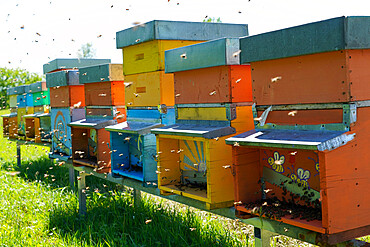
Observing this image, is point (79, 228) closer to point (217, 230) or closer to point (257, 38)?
point (217, 230)

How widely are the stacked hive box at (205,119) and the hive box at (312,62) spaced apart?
32 cm

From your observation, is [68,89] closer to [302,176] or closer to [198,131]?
[198,131]

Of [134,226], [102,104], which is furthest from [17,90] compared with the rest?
[134,226]

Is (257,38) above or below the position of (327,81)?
above

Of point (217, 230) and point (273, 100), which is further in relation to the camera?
point (217, 230)

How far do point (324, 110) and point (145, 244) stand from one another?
3.20 m

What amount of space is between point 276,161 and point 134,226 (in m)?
3.31

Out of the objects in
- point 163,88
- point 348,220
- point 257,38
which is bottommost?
point 348,220

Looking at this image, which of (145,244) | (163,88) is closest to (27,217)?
(145,244)

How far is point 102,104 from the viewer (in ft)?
19.1

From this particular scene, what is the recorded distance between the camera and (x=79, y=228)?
19.6 feet

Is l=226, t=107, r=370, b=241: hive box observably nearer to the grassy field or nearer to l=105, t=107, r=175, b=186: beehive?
l=105, t=107, r=175, b=186: beehive

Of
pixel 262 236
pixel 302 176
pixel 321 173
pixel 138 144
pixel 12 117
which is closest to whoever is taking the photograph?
pixel 321 173

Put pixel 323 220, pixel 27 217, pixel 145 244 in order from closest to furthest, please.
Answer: pixel 323 220 → pixel 145 244 → pixel 27 217
